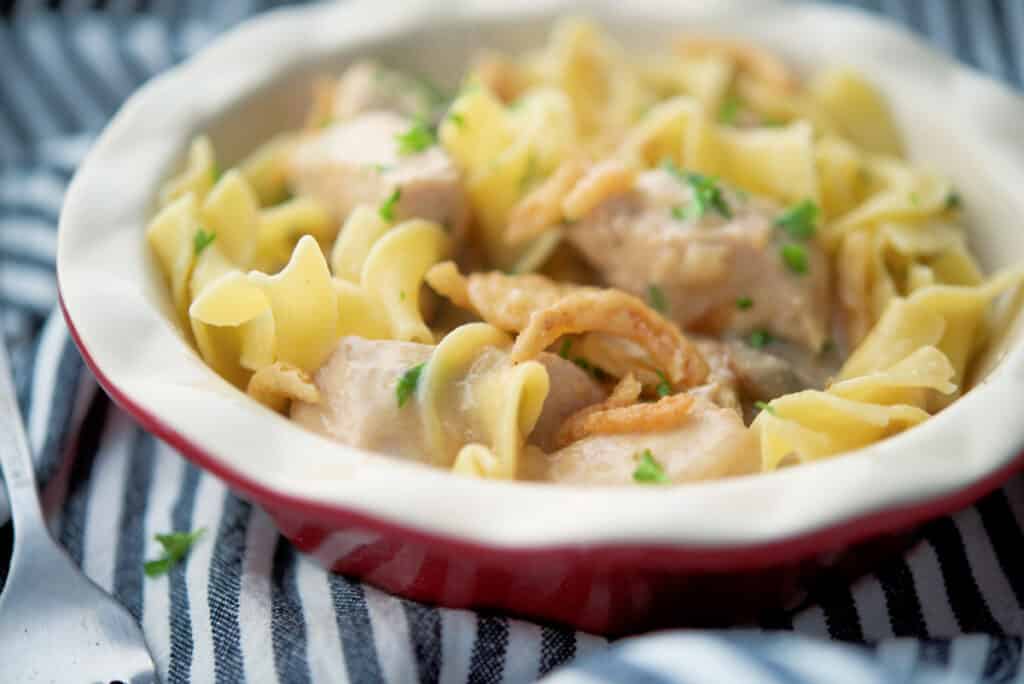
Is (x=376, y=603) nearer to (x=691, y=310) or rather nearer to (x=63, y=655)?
(x=63, y=655)

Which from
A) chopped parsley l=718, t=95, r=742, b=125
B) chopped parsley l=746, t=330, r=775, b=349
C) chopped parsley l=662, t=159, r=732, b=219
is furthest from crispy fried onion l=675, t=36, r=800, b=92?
chopped parsley l=746, t=330, r=775, b=349

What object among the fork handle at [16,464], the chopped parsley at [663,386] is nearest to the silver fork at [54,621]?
the fork handle at [16,464]

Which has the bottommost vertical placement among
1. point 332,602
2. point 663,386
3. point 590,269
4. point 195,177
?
point 332,602

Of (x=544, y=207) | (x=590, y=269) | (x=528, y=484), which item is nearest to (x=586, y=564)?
(x=528, y=484)

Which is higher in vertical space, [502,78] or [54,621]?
[502,78]

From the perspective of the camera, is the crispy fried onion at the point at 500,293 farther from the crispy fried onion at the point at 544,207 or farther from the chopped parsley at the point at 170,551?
the chopped parsley at the point at 170,551

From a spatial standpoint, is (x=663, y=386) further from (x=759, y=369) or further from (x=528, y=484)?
(x=528, y=484)
